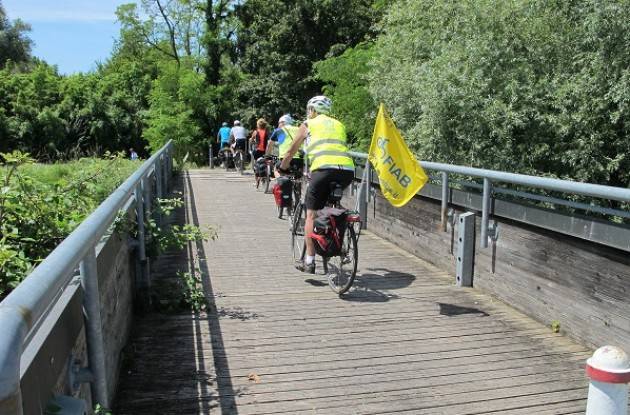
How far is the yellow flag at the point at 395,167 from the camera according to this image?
5992 mm

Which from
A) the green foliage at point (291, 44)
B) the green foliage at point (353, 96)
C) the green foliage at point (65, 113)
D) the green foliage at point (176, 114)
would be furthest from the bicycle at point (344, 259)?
the green foliage at point (65, 113)

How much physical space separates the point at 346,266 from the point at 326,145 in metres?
1.24

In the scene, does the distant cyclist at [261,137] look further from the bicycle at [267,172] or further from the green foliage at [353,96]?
the green foliage at [353,96]

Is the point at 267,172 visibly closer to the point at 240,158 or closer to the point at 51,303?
the point at 240,158

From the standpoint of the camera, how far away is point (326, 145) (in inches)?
243

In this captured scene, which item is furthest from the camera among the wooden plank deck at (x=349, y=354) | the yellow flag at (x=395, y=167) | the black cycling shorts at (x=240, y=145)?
the black cycling shorts at (x=240, y=145)

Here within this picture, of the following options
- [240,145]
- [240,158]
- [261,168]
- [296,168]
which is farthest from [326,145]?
[240,145]

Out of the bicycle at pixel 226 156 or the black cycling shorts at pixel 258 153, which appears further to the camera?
the bicycle at pixel 226 156

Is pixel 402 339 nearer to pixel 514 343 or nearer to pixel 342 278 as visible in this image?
pixel 514 343

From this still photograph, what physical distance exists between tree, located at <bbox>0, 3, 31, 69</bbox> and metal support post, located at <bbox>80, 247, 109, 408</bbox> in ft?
265

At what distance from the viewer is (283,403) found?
3.79 m

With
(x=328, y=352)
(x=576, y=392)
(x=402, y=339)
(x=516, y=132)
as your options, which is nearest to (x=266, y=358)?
(x=328, y=352)

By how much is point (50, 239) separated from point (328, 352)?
2152 mm

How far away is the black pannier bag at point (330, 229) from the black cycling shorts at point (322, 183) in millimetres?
171
